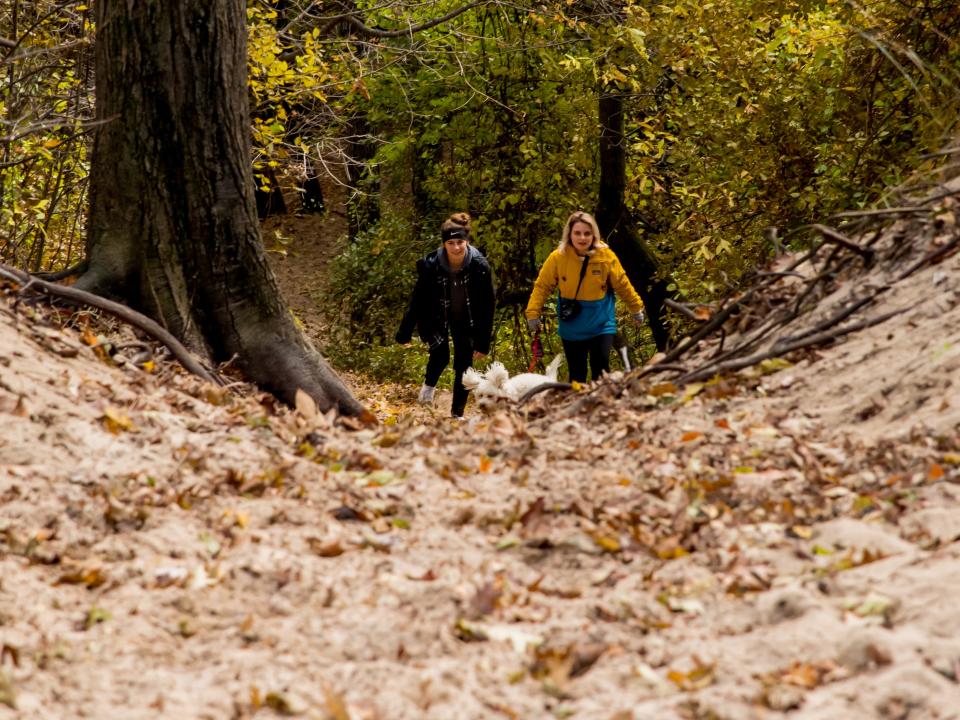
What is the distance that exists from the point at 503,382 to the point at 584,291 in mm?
1081

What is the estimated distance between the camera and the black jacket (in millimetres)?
9547

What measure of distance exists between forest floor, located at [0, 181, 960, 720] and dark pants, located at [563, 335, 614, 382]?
2.76 meters

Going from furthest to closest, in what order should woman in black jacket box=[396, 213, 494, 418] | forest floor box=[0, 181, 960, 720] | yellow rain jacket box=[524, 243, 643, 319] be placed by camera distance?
1. woman in black jacket box=[396, 213, 494, 418]
2. yellow rain jacket box=[524, 243, 643, 319]
3. forest floor box=[0, 181, 960, 720]

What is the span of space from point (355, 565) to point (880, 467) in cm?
214

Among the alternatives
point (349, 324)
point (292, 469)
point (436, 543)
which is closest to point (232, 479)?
point (292, 469)

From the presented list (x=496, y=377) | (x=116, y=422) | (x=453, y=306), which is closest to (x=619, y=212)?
(x=453, y=306)

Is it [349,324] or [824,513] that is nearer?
[824,513]

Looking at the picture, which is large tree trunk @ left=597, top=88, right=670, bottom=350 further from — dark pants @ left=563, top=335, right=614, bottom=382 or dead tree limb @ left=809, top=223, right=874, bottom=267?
dead tree limb @ left=809, top=223, right=874, bottom=267

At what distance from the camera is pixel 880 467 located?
4.32m

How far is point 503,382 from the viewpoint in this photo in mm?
8453

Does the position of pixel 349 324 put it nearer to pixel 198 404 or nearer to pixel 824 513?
pixel 198 404

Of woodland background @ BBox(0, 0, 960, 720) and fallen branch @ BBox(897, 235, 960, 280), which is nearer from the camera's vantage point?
woodland background @ BBox(0, 0, 960, 720)

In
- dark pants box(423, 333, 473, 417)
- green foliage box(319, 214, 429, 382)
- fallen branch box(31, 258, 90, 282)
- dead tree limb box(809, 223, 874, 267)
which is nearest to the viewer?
dead tree limb box(809, 223, 874, 267)

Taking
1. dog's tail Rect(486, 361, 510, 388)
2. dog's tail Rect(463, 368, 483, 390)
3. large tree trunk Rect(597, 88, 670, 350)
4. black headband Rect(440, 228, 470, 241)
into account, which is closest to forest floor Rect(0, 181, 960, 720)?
dog's tail Rect(486, 361, 510, 388)
